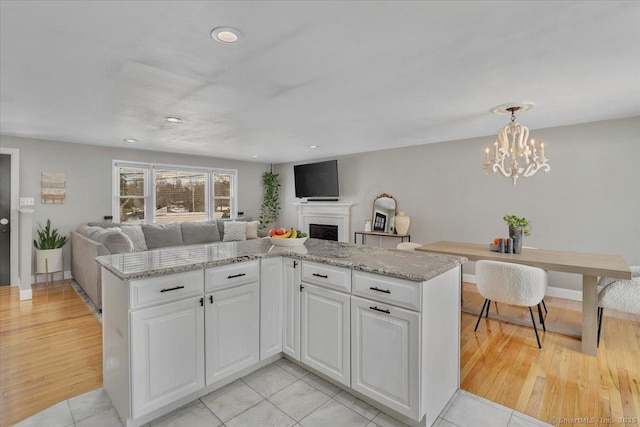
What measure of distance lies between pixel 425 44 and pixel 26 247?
16.8 ft

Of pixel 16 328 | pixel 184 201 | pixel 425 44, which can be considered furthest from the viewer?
pixel 184 201

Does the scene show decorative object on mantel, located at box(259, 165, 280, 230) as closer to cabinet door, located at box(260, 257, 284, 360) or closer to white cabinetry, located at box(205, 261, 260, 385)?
cabinet door, located at box(260, 257, 284, 360)

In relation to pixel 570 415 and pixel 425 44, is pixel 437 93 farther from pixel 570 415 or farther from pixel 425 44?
pixel 570 415

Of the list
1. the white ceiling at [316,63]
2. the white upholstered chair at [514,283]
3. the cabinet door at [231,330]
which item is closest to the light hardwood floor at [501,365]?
the white upholstered chair at [514,283]

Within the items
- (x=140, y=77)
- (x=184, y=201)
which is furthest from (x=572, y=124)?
(x=184, y=201)

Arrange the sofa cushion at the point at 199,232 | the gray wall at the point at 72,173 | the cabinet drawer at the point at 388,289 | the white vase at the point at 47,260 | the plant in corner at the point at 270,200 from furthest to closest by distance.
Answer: the plant in corner at the point at 270,200 → the sofa cushion at the point at 199,232 → the gray wall at the point at 72,173 → the white vase at the point at 47,260 → the cabinet drawer at the point at 388,289

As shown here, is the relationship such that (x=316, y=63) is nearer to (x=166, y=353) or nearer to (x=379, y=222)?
(x=166, y=353)

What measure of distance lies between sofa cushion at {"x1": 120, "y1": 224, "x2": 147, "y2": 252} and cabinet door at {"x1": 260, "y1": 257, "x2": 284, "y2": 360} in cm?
367

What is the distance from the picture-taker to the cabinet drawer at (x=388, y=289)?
1717 millimetres

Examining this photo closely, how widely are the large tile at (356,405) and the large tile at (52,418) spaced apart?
1598 mm

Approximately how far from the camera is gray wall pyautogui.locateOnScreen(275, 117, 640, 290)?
3.69 meters

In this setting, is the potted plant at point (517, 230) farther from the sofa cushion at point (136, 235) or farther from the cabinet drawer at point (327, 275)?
the sofa cushion at point (136, 235)

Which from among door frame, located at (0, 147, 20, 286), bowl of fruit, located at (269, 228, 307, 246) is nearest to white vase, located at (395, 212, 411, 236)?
bowl of fruit, located at (269, 228, 307, 246)

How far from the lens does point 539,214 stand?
4.26 m
